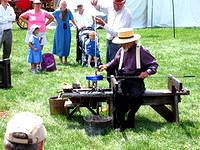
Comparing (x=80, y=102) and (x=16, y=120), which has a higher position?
(x=16, y=120)

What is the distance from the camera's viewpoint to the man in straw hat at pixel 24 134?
2322 mm

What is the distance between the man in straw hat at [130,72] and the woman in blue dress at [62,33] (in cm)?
680

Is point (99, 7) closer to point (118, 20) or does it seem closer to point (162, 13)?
point (118, 20)

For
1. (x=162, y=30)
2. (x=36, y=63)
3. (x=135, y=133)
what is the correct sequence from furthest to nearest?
(x=162, y=30)
(x=36, y=63)
(x=135, y=133)

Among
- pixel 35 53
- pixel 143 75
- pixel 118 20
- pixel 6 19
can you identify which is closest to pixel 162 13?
pixel 35 53

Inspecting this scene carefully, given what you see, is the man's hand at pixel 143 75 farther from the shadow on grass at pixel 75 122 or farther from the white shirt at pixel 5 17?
the white shirt at pixel 5 17

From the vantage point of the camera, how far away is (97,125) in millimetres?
6785

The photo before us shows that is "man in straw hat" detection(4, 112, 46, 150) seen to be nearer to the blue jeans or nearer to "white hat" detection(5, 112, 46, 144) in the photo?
"white hat" detection(5, 112, 46, 144)

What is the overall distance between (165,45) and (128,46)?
1063 centimetres

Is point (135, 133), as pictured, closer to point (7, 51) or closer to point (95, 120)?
point (95, 120)

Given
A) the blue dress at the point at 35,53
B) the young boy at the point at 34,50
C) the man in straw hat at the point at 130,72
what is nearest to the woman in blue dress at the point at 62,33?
the young boy at the point at 34,50

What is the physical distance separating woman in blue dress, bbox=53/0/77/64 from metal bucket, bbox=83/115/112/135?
22.8ft

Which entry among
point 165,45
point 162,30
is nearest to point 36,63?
point 165,45

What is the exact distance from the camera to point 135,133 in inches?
268
